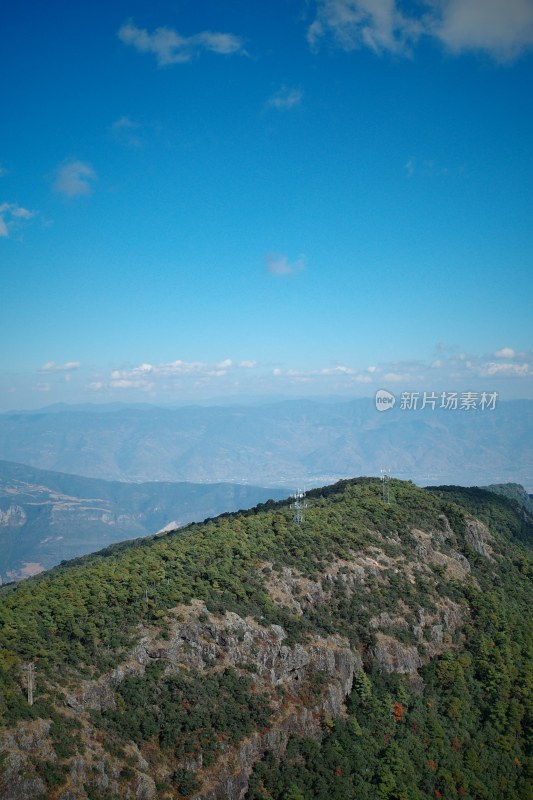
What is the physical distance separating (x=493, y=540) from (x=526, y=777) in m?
46.3

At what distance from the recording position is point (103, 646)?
176ft

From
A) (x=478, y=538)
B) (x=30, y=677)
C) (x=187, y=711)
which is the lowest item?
(x=187, y=711)

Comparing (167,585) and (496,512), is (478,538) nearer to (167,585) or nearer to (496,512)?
(496,512)

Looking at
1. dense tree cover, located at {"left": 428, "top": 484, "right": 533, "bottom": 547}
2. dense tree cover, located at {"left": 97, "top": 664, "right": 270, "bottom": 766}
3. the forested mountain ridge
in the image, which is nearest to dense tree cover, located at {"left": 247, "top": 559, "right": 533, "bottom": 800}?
the forested mountain ridge

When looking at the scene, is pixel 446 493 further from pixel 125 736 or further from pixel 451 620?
pixel 125 736

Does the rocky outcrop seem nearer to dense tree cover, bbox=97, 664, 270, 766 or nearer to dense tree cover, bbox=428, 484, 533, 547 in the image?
dense tree cover, bbox=428, 484, 533, 547

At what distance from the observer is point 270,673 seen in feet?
196

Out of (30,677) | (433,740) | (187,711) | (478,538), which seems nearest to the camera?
(30,677)

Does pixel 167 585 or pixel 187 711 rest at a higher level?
pixel 167 585

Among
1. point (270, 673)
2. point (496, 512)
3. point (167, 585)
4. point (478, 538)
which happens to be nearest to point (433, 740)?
point (270, 673)

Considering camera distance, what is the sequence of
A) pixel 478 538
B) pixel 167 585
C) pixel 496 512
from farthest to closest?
pixel 496 512
pixel 478 538
pixel 167 585

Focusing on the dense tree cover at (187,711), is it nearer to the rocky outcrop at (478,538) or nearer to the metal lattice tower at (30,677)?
the metal lattice tower at (30,677)

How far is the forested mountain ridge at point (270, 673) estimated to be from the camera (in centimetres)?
4647

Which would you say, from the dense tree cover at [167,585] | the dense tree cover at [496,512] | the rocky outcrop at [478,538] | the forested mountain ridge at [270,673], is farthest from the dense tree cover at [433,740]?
the dense tree cover at [496,512]
